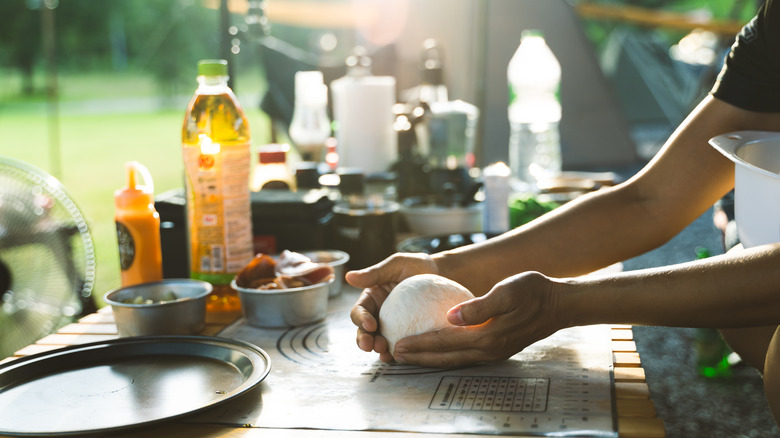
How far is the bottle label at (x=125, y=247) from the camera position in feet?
4.19

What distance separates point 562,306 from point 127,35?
18.7m

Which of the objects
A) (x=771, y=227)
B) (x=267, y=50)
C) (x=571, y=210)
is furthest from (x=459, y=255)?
(x=267, y=50)

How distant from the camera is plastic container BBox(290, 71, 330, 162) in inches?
99.6

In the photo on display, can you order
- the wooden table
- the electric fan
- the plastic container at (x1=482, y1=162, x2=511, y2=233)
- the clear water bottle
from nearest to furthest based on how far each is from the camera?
1. the wooden table
2. the plastic container at (x1=482, y1=162, x2=511, y2=233)
3. the electric fan
4. the clear water bottle

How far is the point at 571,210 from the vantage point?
135cm

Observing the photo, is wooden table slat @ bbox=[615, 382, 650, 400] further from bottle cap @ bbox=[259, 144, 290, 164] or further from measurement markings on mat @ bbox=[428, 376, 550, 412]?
bottle cap @ bbox=[259, 144, 290, 164]

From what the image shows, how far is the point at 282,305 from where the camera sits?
3.80 ft

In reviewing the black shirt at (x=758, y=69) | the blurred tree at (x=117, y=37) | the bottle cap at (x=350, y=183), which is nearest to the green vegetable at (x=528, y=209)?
the bottle cap at (x=350, y=183)

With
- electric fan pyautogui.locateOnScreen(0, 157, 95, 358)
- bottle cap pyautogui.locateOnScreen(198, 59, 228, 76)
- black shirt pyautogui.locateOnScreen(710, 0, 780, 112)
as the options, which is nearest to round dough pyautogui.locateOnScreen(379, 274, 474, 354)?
bottle cap pyautogui.locateOnScreen(198, 59, 228, 76)

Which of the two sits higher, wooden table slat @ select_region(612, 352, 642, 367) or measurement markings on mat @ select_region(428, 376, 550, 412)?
measurement markings on mat @ select_region(428, 376, 550, 412)

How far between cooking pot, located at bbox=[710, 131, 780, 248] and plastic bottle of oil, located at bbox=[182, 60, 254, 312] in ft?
2.61

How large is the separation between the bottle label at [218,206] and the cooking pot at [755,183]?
79 cm

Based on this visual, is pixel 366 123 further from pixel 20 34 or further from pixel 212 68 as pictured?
pixel 20 34

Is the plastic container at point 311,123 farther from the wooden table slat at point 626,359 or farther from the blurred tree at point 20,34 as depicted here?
the blurred tree at point 20,34
